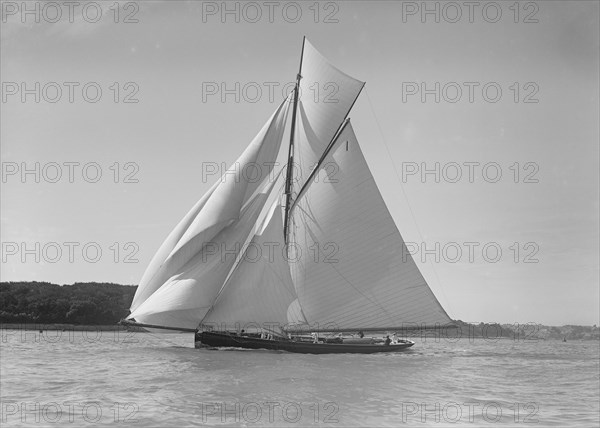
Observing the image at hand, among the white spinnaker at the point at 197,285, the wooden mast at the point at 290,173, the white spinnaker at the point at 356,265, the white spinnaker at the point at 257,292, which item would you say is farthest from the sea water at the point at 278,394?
the wooden mast at the point at 290,173

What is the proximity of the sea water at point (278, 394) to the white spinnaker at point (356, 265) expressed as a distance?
23.4ft

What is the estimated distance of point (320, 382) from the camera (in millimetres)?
24922

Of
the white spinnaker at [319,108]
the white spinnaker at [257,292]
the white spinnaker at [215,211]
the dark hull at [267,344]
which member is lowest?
the dark hull at [267,344]

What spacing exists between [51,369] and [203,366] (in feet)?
22.2

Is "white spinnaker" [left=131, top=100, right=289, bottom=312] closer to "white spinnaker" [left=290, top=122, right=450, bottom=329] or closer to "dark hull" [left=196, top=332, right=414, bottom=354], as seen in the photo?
"white spinnaker" [left=290, top=122, right=450, bottom=329]

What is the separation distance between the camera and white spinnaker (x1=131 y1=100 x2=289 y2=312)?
38406 mm

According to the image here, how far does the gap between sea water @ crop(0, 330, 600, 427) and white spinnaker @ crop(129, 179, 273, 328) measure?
4.31 metres

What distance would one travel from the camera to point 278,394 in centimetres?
2081

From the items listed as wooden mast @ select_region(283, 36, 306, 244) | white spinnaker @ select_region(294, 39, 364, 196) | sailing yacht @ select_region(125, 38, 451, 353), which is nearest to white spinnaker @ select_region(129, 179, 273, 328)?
sailing yacht @ select_region(125, 38, 451, 353)

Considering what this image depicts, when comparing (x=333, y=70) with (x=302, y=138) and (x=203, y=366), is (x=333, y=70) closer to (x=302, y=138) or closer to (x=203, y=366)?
(x=302, y=138)

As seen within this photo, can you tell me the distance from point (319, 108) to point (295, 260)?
10471mm

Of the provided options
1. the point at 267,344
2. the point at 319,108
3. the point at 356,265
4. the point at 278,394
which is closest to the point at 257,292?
the point at 267,344

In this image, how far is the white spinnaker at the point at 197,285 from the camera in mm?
38094

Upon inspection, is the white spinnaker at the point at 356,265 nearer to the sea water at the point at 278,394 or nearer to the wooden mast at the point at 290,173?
the wooden mast at the point at 290,173
